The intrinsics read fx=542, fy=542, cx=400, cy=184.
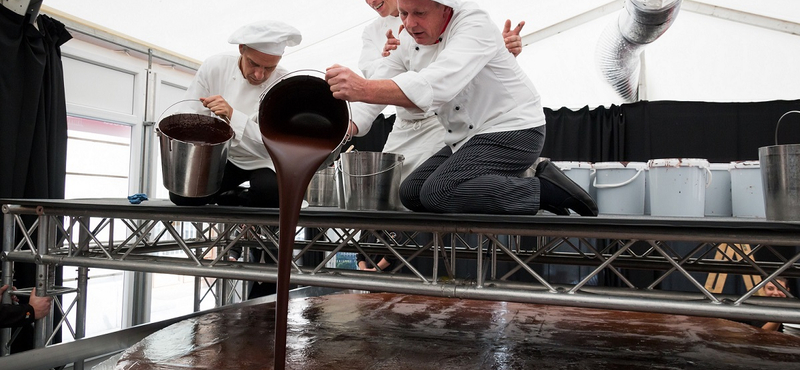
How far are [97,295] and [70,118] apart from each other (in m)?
1.68

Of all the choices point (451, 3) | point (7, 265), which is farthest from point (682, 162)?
point (7, 265)

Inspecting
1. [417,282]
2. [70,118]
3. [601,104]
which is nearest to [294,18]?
[70,118]

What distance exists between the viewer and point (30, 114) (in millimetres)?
3904

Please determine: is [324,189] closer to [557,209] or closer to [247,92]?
[247,92]

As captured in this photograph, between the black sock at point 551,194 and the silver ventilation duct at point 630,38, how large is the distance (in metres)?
2.29

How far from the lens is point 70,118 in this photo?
4.67 meters

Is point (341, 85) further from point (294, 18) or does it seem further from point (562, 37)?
point (562, 37)

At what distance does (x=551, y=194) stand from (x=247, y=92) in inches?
61.1

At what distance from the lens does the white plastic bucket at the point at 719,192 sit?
2.56m

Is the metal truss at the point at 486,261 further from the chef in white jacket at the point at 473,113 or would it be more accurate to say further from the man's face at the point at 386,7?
the man's face at the point at 386,7

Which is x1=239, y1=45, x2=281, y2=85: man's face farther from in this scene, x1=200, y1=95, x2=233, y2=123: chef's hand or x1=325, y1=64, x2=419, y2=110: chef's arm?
A: x1=325, y1=64, x2=419, y2=110: chef's arm

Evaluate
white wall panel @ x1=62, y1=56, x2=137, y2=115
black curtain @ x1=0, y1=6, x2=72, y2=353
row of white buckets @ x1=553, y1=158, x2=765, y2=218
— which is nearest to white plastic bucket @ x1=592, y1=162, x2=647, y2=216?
row of white buckets @ x1=553, y1=158, x2=765, y2=218

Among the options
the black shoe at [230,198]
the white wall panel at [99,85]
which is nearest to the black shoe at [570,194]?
the black shoe at [230,198]

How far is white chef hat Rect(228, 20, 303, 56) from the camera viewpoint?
2.40 metres
